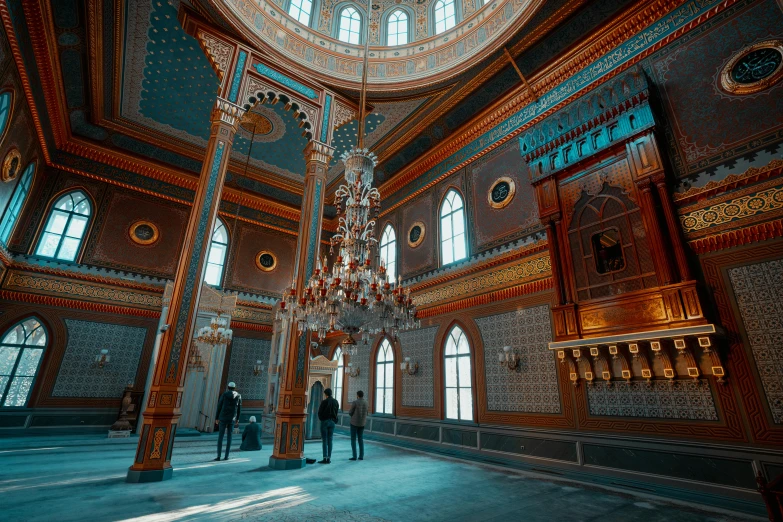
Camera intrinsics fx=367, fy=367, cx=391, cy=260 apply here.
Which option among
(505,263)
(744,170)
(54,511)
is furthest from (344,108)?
(54,511)

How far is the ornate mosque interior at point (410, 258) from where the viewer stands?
16.4ft

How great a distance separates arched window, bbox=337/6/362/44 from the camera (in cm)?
1073

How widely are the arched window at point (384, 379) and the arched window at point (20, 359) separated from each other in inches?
356

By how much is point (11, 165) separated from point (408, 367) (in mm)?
10536

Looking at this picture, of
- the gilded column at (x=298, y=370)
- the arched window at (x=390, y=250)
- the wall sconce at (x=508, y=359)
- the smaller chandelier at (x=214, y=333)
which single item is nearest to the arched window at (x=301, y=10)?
the gilded column at (x=298, y=370)

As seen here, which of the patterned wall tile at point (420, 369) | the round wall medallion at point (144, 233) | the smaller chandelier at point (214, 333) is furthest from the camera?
the round wall medallion at point (144, 233)

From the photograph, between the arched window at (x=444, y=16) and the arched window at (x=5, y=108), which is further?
the arched window at (x=444, y=16)

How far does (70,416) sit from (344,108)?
10.9 meters

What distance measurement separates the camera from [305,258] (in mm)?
7672

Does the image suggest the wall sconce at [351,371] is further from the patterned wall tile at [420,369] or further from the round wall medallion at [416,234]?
the round wall medallion at [416,234]

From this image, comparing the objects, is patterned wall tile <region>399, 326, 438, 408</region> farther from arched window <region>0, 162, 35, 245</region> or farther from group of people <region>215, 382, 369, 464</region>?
arched window <region>0, 162, 35, 245</region>

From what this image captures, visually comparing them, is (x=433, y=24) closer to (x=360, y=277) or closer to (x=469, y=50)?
(x=469, y=50)

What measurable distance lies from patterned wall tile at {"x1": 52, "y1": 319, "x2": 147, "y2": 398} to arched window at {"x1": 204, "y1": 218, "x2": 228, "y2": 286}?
2793mm

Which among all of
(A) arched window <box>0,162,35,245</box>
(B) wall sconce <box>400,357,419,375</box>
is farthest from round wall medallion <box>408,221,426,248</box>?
(A) arched window <box>0,162,35,245</box>
